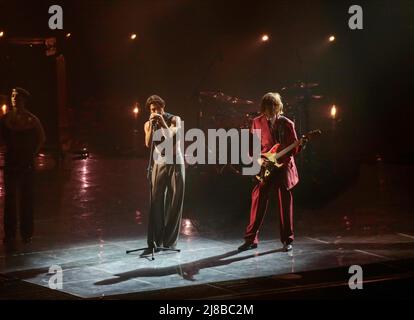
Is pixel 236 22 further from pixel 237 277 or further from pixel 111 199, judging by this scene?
pixel 237 277

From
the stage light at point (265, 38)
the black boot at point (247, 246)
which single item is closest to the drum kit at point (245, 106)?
the black boot at point (247, 246)

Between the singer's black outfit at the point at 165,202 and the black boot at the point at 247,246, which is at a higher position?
the singer's black outfit at the point at 165,202

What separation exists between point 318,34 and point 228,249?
19960mm

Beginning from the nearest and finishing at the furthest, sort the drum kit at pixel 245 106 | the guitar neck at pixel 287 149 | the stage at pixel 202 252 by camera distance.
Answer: the stage at pixel 202 252 → the guitar neck at pixel 287 149 → the drum kit at pixel 245 106

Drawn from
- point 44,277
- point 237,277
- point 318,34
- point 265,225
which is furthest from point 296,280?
point 318,34

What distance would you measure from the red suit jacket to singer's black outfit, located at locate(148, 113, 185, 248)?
1.10 metres

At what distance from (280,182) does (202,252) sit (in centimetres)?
130

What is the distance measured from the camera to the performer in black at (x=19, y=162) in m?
9.80

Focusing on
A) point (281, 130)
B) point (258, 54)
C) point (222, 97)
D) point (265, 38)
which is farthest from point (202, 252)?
point (258, 54)

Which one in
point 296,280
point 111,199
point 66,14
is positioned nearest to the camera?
point 296,280

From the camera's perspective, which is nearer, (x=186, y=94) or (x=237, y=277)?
(x=237, y=277)

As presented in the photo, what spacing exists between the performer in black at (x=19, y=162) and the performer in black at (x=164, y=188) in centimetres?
175

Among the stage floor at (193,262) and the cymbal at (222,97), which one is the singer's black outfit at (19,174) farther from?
the cymbal at (222,97)

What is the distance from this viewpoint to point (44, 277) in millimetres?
7871
